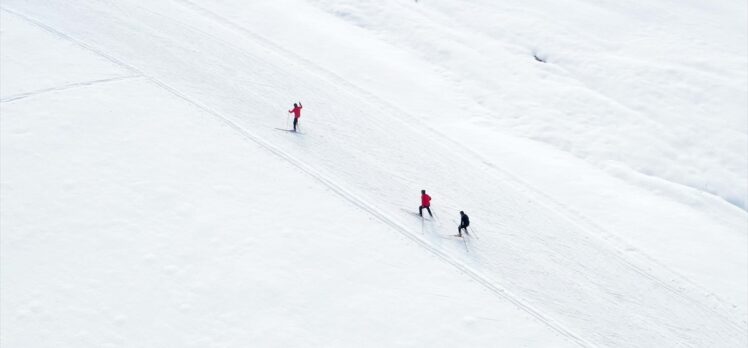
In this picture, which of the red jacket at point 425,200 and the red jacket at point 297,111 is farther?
the red jacket at point 297,111

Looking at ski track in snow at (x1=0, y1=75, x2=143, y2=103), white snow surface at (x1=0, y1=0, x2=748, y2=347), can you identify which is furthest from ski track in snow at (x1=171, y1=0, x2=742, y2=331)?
ski track in snow at (x1=0, y1=75, x2=143, y2=103)

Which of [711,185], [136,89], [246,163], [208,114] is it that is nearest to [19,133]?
[136,89]

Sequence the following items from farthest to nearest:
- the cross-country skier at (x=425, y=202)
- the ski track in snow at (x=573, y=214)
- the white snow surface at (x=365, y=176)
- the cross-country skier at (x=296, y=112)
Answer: the cross-country skier at (x=296, y=112)
the ski track in snow at (x=573, y=214)
the cross-country skier at (x=425, y=202)
the white snow surface at (x=365, y=176)

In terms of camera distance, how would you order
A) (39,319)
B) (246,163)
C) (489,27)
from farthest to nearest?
1. (489,27)
2. (246,163)
3. (39,319)

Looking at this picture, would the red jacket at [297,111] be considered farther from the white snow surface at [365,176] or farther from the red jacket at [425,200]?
the red jacket at [425,200]

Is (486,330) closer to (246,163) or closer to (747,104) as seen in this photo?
(246,163)

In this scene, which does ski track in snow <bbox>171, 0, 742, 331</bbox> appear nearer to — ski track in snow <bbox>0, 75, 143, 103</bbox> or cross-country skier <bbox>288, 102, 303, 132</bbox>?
cross-country skier <bbox>288, 102, 303, 132</bbox>

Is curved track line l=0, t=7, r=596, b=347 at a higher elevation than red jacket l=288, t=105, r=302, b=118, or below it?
below

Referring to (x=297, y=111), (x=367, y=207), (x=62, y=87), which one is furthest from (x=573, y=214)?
(x=62, y=87)

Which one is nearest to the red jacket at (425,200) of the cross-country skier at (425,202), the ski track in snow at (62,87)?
the cross-country skier at (425,202)
